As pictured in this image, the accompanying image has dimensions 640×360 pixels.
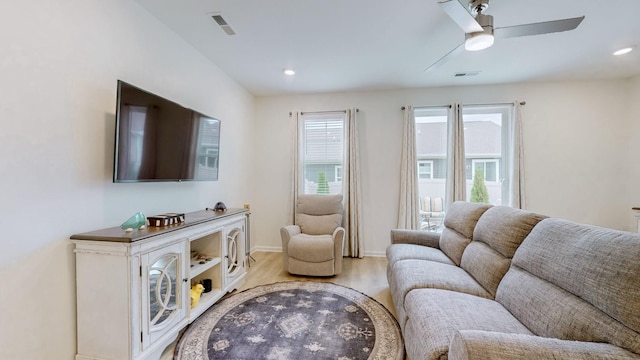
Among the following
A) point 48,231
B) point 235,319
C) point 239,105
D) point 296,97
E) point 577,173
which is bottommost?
point 235,319

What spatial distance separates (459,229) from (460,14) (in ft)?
5.71

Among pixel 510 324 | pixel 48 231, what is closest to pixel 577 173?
pixel 510 324

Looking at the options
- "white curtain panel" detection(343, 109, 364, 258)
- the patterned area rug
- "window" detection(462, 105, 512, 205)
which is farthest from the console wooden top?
"window" detection(462, 105, 512, 205)

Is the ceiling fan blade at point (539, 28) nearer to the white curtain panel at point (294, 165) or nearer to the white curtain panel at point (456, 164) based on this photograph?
the white curtain panel at point (456, 164)

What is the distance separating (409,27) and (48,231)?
120 inches

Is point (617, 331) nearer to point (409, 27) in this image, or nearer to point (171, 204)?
point (409, 27)

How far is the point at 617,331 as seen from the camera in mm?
951

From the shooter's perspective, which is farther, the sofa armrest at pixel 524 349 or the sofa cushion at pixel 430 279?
the sofa cushion at pixel 430 279

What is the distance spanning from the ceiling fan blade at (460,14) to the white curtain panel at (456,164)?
2.12 metres

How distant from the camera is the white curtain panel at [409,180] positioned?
3.93 metres

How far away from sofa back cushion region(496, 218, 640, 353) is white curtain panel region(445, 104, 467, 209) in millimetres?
2340

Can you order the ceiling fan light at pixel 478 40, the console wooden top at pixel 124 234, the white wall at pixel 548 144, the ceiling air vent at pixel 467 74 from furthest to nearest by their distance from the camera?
the white wall at pixel 548 144, the ceiling air vent at pixel 467 74, the ceiling fan light at pixel 478 40, the console wooden top at pixel 124 234

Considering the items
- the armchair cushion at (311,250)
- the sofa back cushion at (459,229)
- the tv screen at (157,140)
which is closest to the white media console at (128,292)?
the tv screen at (157,140)

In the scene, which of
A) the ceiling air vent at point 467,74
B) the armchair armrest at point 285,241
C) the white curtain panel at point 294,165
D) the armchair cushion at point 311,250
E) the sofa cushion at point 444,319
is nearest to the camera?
the sofa cushion at point 444,319
